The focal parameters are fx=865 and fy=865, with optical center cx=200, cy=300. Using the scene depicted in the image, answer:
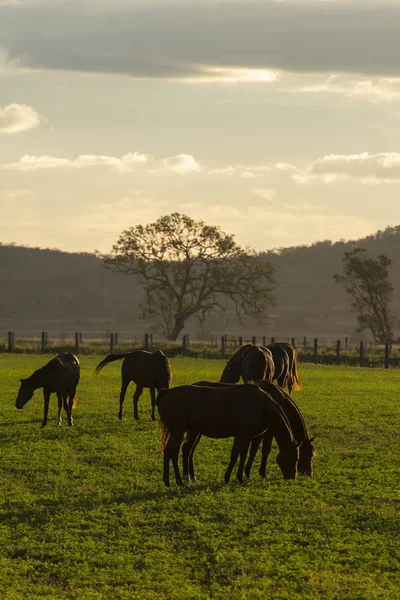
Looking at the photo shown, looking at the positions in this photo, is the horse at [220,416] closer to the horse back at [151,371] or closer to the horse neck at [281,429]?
the horse neck at [281,429]

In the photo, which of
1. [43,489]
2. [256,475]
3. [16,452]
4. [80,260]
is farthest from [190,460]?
[80,260]

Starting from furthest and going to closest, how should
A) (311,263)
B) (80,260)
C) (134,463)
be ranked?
(80,260), (311,263), (134,463)

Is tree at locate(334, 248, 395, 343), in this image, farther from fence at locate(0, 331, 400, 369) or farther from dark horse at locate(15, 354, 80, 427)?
dark horse at locate(15, 354, 80, 427)

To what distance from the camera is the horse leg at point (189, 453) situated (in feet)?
46.2

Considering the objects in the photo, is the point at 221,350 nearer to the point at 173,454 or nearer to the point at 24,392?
the point at 24,392

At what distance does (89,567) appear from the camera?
33.2ft

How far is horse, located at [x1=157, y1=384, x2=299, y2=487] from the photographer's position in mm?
13766

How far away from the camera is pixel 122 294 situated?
170375 millimetres

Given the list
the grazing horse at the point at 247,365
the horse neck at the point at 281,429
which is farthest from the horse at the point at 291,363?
the horse neck at the point at 281,429

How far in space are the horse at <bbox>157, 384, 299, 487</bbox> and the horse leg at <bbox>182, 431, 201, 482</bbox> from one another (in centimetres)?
4

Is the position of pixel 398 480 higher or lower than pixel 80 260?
lower

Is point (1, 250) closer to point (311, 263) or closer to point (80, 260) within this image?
point (80, 260)

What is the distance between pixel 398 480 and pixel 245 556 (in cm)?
525

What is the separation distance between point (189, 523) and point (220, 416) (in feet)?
7.89
